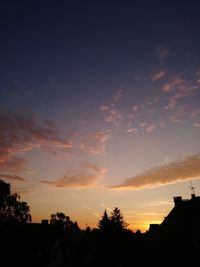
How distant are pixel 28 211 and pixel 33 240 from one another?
87.4ft

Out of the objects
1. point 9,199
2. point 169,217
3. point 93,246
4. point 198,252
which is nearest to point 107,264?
point 93,246

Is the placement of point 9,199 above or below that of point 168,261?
above

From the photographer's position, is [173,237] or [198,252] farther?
[173,237]

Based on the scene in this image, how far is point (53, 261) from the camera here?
50.4 meters

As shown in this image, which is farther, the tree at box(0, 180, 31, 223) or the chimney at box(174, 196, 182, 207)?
the tree at box(0, 180, 31, 223)

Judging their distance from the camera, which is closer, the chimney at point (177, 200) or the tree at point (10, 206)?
the chimney at point (177, 200)

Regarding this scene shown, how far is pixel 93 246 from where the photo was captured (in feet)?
181

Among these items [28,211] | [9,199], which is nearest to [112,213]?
[28,211]

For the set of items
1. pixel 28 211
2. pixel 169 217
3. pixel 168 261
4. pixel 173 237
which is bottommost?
pixel 168 261

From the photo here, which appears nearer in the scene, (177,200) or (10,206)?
(177,200)

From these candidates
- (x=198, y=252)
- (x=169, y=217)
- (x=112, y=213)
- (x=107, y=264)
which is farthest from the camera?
(x=112, y=213)

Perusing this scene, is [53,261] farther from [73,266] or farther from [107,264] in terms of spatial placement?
[107,264]

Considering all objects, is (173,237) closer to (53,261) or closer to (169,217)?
(169,217)

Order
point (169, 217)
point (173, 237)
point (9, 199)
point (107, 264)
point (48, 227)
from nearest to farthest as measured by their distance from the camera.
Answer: point (173, 237) → point (169, 217) → point (107, 264) → point (48, 227) → point (9, 199)
